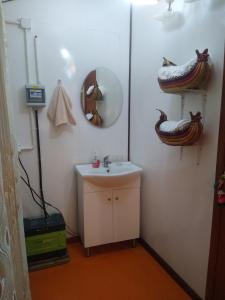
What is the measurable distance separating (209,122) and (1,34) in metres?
1.29

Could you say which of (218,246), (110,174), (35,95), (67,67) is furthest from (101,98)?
(218,246)

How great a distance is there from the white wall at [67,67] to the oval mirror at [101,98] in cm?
6

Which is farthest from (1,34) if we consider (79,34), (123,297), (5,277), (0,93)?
(123,297)

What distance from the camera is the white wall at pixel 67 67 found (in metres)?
2.14

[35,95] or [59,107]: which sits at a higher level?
[35,95]

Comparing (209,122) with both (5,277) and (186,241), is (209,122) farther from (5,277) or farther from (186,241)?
(5,277)

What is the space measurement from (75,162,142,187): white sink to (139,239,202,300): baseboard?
75cm

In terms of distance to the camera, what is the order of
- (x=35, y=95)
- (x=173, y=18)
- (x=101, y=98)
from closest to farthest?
1. (x=173, y=18)
2. (x=35, y=95)
3. (x=101, y=98)

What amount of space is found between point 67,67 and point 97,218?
1.54m

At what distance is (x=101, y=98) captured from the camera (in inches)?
97.8

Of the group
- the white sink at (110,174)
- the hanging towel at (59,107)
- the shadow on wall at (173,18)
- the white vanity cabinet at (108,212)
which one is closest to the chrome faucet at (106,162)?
the white sink at (110,174)

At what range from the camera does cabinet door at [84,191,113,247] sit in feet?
7.34

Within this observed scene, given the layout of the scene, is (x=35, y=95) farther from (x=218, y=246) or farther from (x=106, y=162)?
(x=218, y=246)

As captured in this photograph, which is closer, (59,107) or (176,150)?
(176,150)
